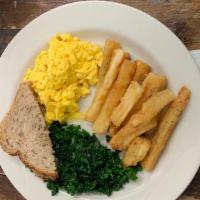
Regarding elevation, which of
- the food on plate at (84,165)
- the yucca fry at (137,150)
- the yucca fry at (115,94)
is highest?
the yucca fry at (115,94)

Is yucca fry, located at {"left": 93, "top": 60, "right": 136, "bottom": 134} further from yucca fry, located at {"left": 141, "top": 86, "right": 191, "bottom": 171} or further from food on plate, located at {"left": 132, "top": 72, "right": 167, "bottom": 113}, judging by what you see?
yucca fry, located at {"left": 141, "top": 86, "right": 191, "bottom": 171}

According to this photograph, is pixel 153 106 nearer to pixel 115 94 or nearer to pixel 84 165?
pixel 115 94

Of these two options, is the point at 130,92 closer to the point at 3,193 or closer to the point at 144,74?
the point at 144,74

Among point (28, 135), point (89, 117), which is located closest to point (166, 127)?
point (89, 117)

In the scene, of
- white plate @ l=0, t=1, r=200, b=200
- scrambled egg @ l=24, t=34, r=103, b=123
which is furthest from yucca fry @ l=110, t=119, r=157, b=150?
scrambled egg @ l=24, t=34, r=103, b=123

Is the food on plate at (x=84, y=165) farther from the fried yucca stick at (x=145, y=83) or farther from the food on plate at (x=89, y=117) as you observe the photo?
the fried yucca stick at (x=145, y=83)

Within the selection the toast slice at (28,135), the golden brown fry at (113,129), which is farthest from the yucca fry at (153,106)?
the toast slice at (28,135)
